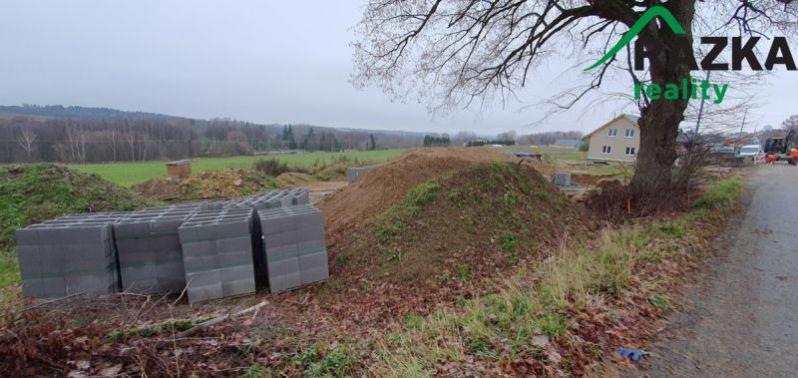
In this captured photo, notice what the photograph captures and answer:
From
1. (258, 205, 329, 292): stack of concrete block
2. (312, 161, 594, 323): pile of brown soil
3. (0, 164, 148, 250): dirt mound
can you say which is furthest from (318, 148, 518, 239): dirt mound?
(0, 164, 148, 250): dirt mound

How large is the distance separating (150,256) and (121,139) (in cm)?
6346

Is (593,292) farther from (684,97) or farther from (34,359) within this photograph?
(684,97)

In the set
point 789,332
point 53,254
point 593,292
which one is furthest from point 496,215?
point 53,254

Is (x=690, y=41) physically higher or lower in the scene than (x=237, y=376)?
higher

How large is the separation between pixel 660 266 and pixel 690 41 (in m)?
6.70

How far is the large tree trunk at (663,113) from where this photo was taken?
8227 millimetres

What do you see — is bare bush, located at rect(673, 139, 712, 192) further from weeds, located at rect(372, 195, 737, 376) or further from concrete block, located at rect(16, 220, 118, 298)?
concrete block, located at rect(16, 220, 118, 298)

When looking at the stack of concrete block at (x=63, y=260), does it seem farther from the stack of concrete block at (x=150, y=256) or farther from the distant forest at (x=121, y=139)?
the distant forest at (x=121, y=139)

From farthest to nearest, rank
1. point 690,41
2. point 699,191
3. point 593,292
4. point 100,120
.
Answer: point 100,120, point 699,191, point 690,41, point 593,292

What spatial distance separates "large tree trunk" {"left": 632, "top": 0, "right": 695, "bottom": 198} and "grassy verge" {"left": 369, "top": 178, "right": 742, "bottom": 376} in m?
3.88

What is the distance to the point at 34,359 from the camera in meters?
2.51

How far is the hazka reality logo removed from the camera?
8.29 m

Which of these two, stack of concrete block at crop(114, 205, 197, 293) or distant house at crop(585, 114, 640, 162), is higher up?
distant house at crop(585, 114, 640, 162)

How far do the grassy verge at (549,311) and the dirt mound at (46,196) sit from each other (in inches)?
426
